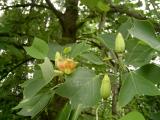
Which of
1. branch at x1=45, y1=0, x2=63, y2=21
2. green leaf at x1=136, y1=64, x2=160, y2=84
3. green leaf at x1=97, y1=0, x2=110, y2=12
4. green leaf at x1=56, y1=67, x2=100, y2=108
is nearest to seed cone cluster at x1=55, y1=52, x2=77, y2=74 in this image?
green leaf at x1=56, y1=67, x2=100, y2=108

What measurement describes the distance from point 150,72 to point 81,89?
0.43ft

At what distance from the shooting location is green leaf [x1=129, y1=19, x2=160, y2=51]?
2.34 ft

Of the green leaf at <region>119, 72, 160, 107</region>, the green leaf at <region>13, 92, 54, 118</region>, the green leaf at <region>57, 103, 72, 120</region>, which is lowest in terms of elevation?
the green leaf at <region>57, 103, 72, 120</region>

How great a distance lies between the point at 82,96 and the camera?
768 mm

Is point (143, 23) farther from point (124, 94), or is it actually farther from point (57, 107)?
point (57, 107)

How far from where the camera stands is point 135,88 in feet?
2.44

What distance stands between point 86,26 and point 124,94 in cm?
327

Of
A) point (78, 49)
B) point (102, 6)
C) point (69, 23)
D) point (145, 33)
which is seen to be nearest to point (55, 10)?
point (69, 23)

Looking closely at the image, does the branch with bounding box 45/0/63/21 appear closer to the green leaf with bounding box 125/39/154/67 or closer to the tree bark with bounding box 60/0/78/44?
the tree bark with bounding box 60/0/78/44

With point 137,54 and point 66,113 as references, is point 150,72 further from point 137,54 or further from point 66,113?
point 66,113

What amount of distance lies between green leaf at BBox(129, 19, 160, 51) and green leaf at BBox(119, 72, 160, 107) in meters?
→ 0.07

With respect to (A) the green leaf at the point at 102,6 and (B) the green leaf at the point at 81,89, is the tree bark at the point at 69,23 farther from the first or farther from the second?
(B) the green leaf at the point at 81,89

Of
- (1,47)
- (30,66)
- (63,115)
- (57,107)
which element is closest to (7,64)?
(30,66)

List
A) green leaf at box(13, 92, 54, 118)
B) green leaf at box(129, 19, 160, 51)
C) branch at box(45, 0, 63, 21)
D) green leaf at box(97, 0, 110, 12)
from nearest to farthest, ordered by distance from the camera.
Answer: green leaf at box(129, 19, 160, 51) < green leaf at box(13, 92, 54, 118) < green leaf at box(97, 0, 110, 12) < branch at box(45, 0, 63, 21)
